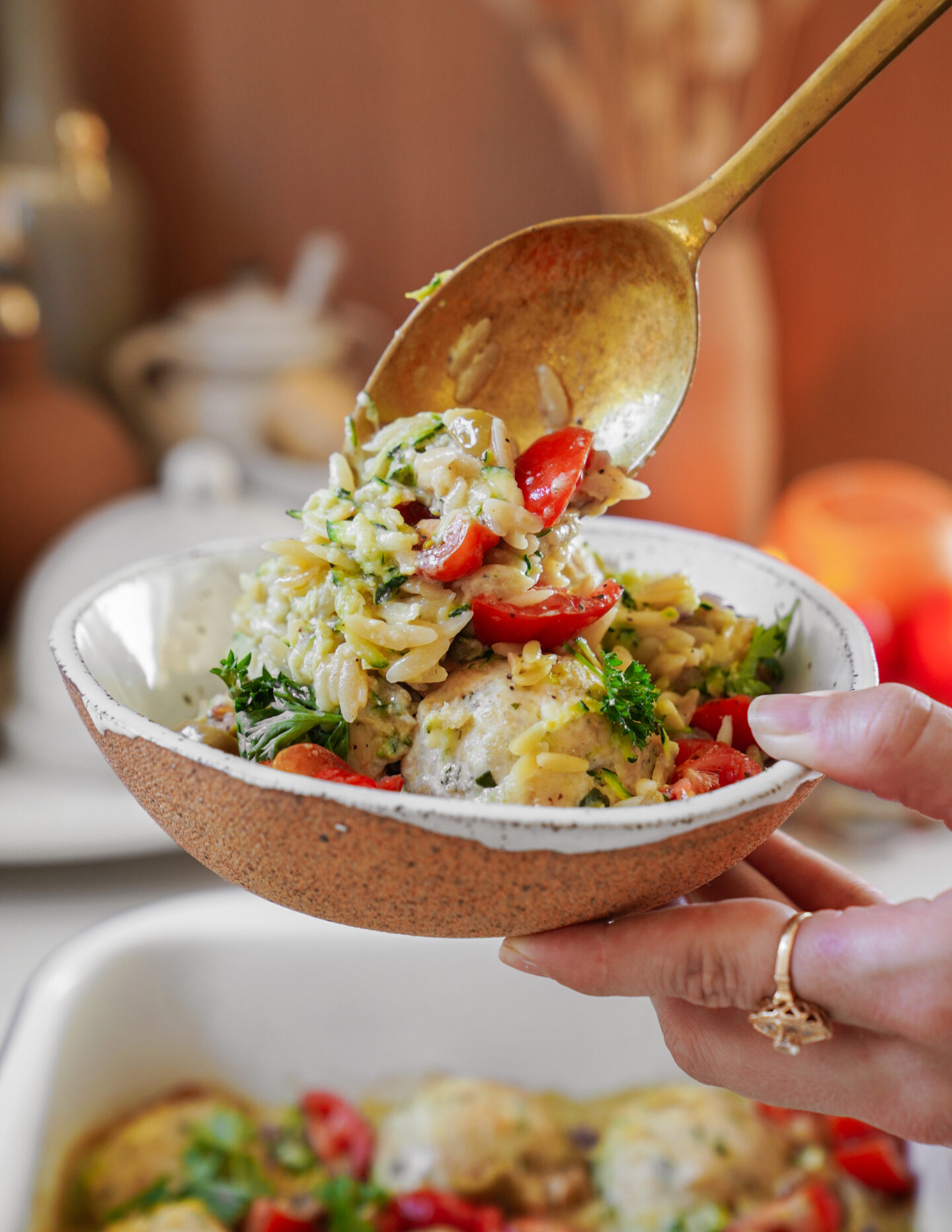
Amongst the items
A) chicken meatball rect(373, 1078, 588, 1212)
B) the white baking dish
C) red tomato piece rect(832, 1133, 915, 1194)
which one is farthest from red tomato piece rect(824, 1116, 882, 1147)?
chicken meatball rect(373, 1078, 588, 1212)

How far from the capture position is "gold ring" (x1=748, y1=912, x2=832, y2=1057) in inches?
33.5

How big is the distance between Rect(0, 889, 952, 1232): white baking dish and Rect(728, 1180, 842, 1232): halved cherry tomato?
24cm

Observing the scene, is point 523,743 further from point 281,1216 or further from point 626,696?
point 281,1216

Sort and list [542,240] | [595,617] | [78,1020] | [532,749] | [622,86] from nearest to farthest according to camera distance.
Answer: [532,749] < [595,617] < [542,240] < [78,1020] < [622,86]

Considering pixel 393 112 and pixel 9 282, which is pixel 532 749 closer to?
pixel 9 282

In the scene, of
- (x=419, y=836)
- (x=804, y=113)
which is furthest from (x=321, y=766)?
(x=804, y=113)

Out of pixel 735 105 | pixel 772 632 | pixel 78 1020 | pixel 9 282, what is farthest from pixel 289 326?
pixel 772 632

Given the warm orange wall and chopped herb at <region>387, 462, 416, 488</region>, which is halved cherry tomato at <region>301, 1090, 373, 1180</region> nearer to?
chopped herb at <region>387, 462, 416, 488</region>

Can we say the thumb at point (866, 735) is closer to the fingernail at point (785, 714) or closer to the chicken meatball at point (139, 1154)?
the fingernail at point (785, 714)

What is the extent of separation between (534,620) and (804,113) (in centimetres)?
50

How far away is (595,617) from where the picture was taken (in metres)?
0.97

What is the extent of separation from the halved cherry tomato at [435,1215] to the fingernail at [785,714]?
3.40 feet

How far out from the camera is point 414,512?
3.23 feet

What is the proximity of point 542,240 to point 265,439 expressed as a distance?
1885 mm
